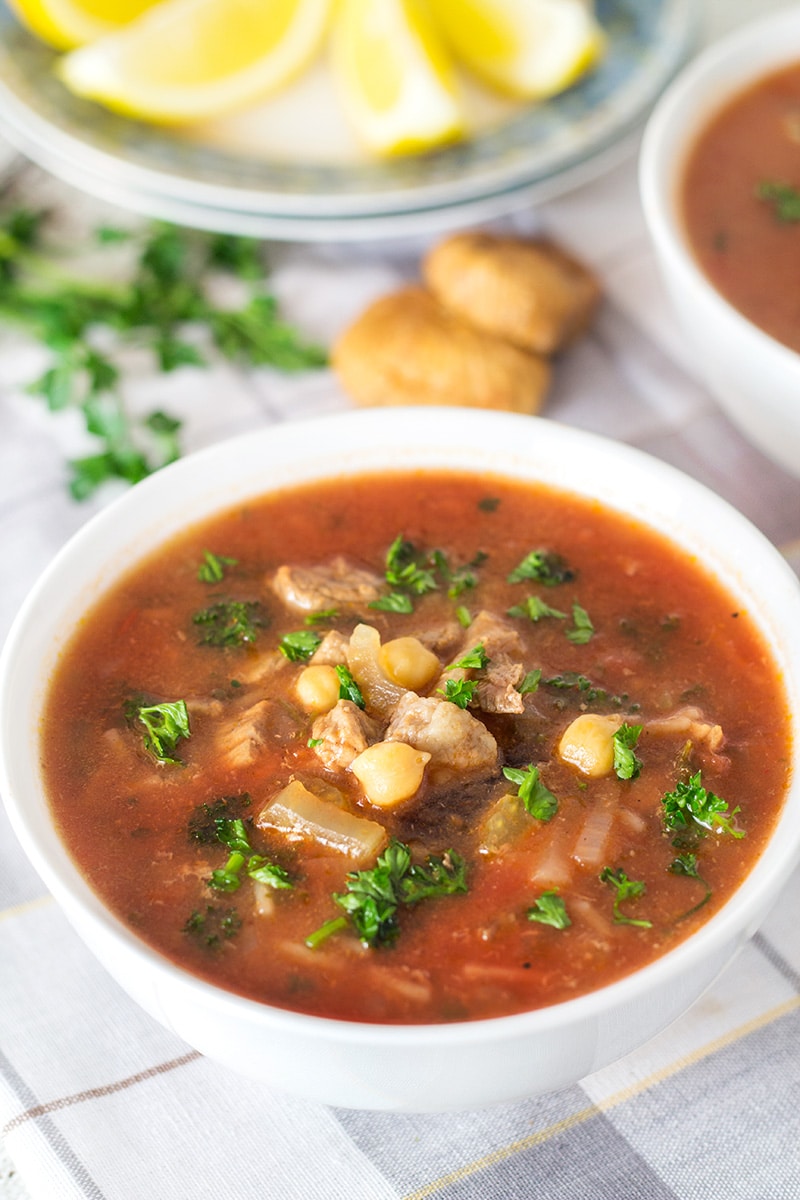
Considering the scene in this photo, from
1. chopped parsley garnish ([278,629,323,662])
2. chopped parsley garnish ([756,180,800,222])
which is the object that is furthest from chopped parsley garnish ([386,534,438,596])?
chopped parsley garnish ([756,180,800,222])

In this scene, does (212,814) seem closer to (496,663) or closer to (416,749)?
(416,749)

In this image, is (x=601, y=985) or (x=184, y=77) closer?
(x=601, y=985)

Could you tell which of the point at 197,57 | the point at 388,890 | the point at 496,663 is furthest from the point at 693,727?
the point at 197,57

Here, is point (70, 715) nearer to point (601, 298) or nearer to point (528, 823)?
point (528, 823)

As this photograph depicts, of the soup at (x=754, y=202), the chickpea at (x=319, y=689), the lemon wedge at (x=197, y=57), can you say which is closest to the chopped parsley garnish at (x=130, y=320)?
the lemon wedge at (x=197, y=57)

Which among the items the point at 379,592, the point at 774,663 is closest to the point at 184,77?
the point at 379,592

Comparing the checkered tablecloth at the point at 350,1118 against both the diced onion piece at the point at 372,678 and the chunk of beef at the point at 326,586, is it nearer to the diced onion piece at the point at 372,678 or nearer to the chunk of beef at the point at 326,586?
the diced onion piece at the point at 372,678

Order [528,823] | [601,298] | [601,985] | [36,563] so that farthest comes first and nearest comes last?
1. [601,298]
2. [36,563]
3. [528,823]
4. [601,985]
